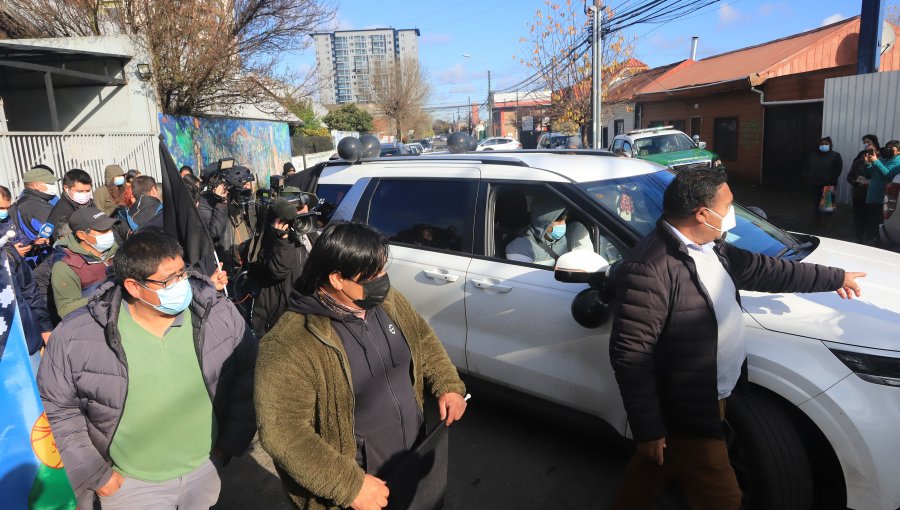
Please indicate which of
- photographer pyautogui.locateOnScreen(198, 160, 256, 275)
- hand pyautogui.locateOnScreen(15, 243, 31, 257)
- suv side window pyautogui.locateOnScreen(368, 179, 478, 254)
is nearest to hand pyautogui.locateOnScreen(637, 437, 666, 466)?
suv side window pyautogui.locateOnScreen(368, 179, 478, 254)

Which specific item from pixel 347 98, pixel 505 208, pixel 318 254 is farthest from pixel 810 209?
pixel 347 98

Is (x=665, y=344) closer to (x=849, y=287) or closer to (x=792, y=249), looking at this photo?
(x=849, y=287)

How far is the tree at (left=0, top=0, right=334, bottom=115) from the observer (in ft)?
46.5

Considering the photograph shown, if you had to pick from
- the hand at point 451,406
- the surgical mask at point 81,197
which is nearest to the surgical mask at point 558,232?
the hand at point 451,406

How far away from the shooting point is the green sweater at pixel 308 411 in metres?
1.70

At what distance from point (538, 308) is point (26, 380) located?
228cm

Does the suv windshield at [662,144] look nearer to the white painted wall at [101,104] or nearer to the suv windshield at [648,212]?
the suv windshield at [648,212]

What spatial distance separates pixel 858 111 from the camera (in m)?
11.9

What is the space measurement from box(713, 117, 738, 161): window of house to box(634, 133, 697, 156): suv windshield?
6.03 metres

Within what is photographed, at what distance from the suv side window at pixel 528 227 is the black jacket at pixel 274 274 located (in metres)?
1.39

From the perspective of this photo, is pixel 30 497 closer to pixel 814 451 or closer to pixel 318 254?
pixel 318 254

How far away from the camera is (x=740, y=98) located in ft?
62.7

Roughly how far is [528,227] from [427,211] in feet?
2.28

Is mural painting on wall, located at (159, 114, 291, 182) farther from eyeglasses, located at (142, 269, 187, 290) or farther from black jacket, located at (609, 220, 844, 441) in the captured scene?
black jacket, located at (609, 220, 844, 441)
